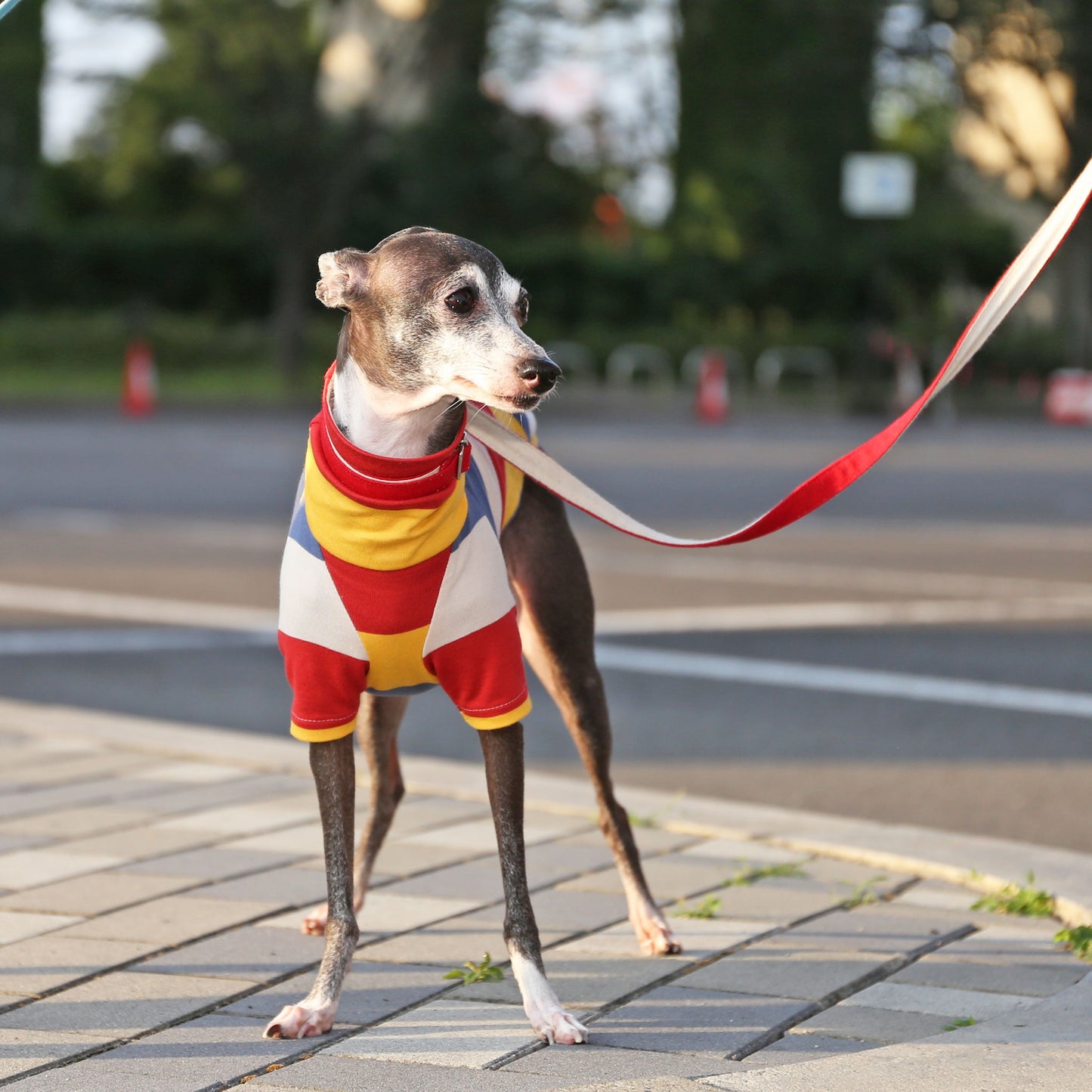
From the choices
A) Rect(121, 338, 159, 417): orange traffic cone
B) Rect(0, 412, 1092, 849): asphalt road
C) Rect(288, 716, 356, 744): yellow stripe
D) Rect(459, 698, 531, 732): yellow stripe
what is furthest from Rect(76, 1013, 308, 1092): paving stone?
Rect(121, 338, 159, 417): orange traffic cone

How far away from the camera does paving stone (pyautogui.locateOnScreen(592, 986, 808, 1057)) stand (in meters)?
3.63

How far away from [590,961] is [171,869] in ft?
4.22

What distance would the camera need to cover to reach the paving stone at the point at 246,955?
4074 mm

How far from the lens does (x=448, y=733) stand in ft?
23.6

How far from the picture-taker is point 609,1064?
11.5 feet

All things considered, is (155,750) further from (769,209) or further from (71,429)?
(769,209)

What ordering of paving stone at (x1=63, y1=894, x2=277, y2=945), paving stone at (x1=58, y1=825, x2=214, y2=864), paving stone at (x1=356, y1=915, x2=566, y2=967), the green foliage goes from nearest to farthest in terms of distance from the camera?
the green foliage, paving stone at (x1=356, y1=915, x2=566, y2=967), paving stone at (x1=63, y1=894, x2=277, y2=945), paving stone at (x1=58, y1=825, x2=214, y2=864)

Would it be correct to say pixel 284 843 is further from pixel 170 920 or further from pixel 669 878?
pixel 669 878

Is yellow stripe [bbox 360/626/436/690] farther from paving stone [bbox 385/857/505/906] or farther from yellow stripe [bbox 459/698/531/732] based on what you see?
paving stone [bbox 385/857/505/906]

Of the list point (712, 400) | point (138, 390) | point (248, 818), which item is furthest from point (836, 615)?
point (138, 390)

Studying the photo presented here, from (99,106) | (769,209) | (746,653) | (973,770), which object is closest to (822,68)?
(769,209)

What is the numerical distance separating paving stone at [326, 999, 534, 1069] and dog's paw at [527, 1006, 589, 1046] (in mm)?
31

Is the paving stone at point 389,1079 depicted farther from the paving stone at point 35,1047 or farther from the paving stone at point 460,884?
the paving stone at point 460,884

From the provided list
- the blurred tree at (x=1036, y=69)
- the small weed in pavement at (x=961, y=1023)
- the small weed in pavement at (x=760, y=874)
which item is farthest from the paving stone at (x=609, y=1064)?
the blurred tree at (x=1036, y=69)
